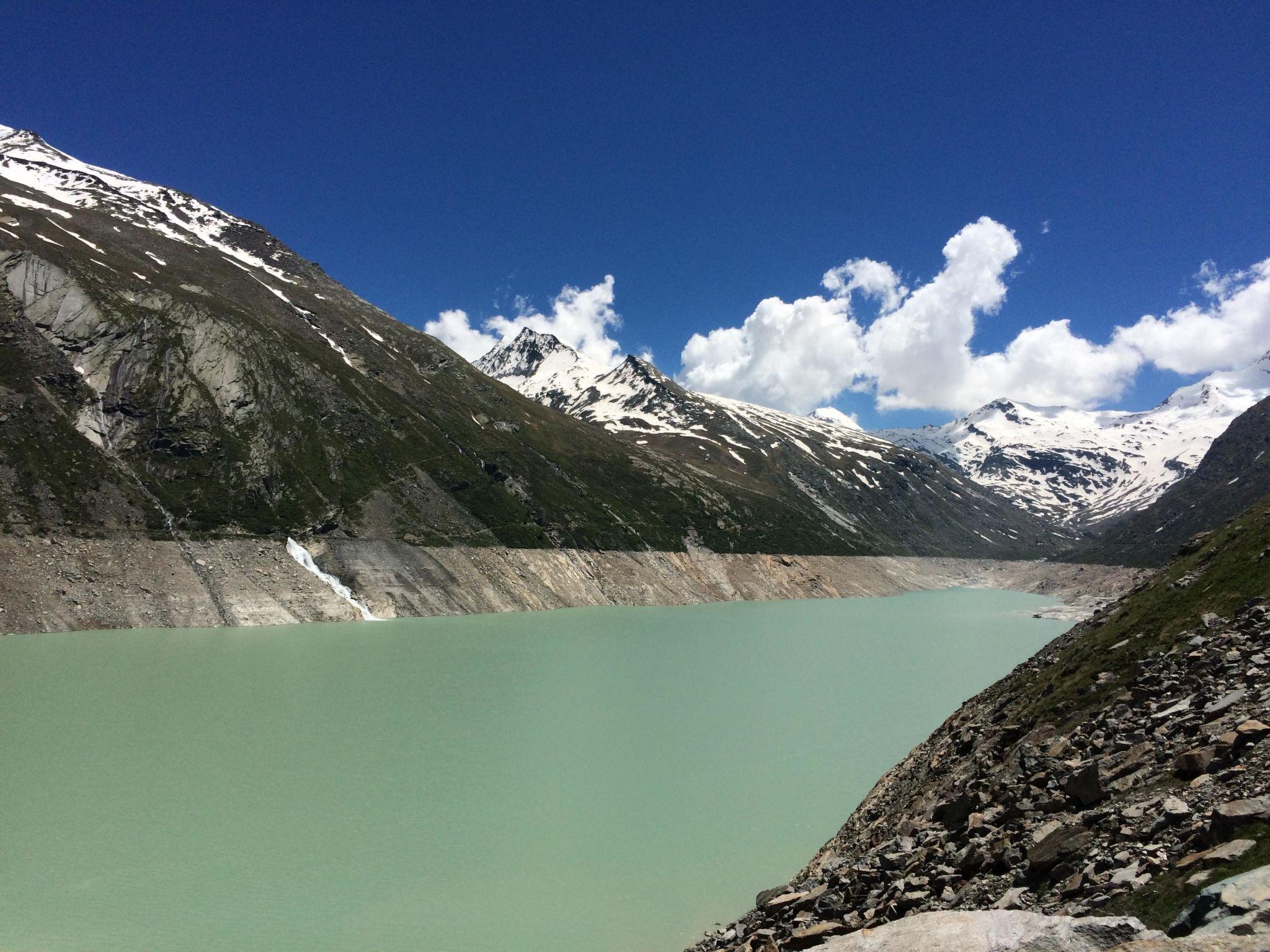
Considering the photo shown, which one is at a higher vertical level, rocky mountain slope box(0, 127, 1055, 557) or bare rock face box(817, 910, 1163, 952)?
rocky mountain slope box(0, 127, 1055, 557)

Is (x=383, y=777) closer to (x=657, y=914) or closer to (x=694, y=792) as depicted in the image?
(x=694, y=792)

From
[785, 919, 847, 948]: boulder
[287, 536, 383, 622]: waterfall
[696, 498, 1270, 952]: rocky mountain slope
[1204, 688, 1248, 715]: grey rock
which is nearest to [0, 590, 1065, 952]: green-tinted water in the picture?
[696, 498, 1270, 952]: rocky mountain slope

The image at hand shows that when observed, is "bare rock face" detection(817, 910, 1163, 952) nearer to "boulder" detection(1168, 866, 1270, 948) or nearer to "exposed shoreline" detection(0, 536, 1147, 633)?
"boulder" detection(1168, 866, 1270, 948)

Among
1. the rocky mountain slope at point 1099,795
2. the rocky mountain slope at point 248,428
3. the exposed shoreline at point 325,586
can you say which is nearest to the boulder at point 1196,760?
the rocky mountain slope at point 1099,795

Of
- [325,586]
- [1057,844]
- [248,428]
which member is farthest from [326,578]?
[1057,844]

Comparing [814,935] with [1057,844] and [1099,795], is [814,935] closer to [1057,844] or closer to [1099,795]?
[1057,844]

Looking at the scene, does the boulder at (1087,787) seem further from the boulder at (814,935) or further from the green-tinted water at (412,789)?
the green-tinted water at (412,789)
